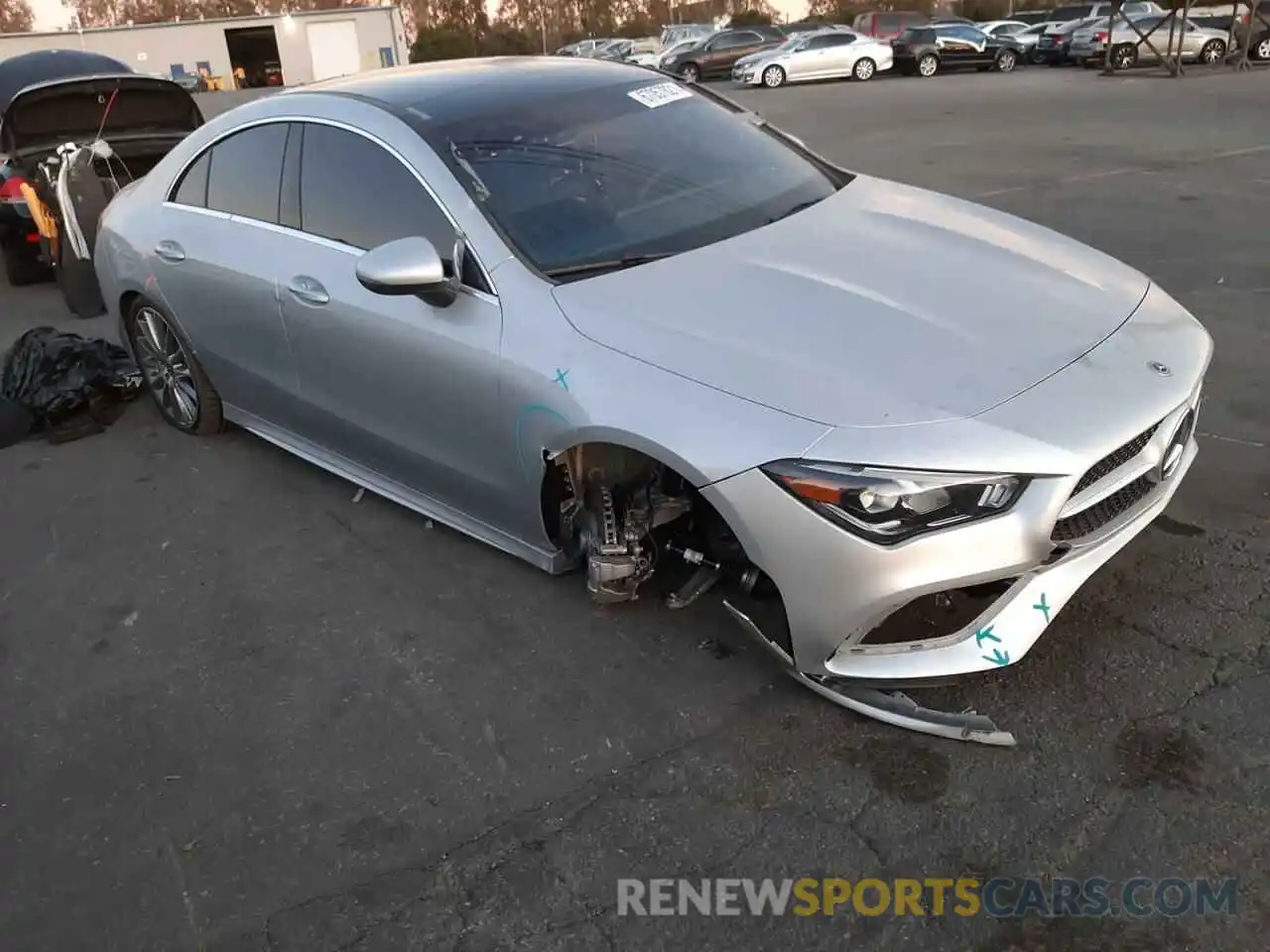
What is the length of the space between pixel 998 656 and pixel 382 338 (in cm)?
220

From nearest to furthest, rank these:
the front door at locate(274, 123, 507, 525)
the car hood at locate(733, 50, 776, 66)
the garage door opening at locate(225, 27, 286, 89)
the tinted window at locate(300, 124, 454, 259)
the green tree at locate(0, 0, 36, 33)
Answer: the front door at locate(274, 123, 507, 525) → the tinted window at locate(300, 124, 454, 259) → the car hood at locate(733, 50, 776, 66) → the garage door opening at locate(225, 27, 286, 89) → the green tree at locate(0, 0, 36, 33)

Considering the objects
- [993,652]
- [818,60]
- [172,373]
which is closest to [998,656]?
[993,652]

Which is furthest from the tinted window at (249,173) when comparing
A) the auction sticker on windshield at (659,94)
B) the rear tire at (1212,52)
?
the rear tire at (1212,52)

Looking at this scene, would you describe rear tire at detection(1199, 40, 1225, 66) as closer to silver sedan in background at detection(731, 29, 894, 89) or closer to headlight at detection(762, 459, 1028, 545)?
silver sedan in background at detection(731, 29, 894, 89)

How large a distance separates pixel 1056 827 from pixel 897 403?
1084 mm

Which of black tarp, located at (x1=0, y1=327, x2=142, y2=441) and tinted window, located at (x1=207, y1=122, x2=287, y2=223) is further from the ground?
tinted window, located at (x1=207, y1=122, x2=287, y2=223)

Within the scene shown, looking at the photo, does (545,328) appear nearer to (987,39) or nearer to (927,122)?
(927,122)

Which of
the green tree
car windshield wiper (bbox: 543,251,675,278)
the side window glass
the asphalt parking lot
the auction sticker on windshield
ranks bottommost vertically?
the asphalt parking lot

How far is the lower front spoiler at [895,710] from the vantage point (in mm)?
2686

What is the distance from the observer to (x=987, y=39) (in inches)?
1073

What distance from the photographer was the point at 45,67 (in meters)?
10.0

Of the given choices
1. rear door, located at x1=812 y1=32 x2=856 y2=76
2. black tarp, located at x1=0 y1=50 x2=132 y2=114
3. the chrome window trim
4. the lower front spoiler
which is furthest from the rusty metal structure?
the lower front spoiler

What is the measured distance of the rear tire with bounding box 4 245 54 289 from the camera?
8.52 metres

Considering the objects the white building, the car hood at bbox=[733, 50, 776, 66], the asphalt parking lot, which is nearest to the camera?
the asphalt parking lot
